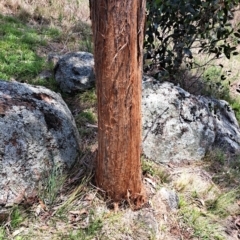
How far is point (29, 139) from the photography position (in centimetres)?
274

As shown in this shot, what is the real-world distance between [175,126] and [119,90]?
165 centimetres

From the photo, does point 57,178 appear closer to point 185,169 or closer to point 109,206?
point 109,206

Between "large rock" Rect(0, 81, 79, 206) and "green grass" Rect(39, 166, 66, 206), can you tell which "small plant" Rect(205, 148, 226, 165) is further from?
"green grass" Rect(39, 166, 66, 206)

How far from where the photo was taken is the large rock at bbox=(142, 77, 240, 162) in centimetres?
378

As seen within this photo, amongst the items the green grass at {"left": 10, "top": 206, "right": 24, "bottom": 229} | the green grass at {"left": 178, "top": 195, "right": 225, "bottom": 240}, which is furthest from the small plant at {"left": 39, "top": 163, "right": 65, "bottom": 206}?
the green grass at {"left": 178, "top": 195, "right": 225, "bottom": 240}

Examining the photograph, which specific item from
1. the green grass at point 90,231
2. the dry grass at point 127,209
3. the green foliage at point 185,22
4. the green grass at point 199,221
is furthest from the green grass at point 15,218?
the green foliage at point 185,22

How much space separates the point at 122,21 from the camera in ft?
7.16

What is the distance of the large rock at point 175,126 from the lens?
149 inches

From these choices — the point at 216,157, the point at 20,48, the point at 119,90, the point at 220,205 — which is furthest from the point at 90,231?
the point at 20,48

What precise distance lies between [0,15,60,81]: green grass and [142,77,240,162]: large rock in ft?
6.32

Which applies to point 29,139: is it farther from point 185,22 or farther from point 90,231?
point 185,22

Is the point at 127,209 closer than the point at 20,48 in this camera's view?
Yes

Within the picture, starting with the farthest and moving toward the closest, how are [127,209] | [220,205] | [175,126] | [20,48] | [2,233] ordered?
[20,48] → [175,126] → [220,205] → [127,209] → [2,233]

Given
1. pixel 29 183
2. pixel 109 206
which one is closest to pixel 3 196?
pixel 29 183
